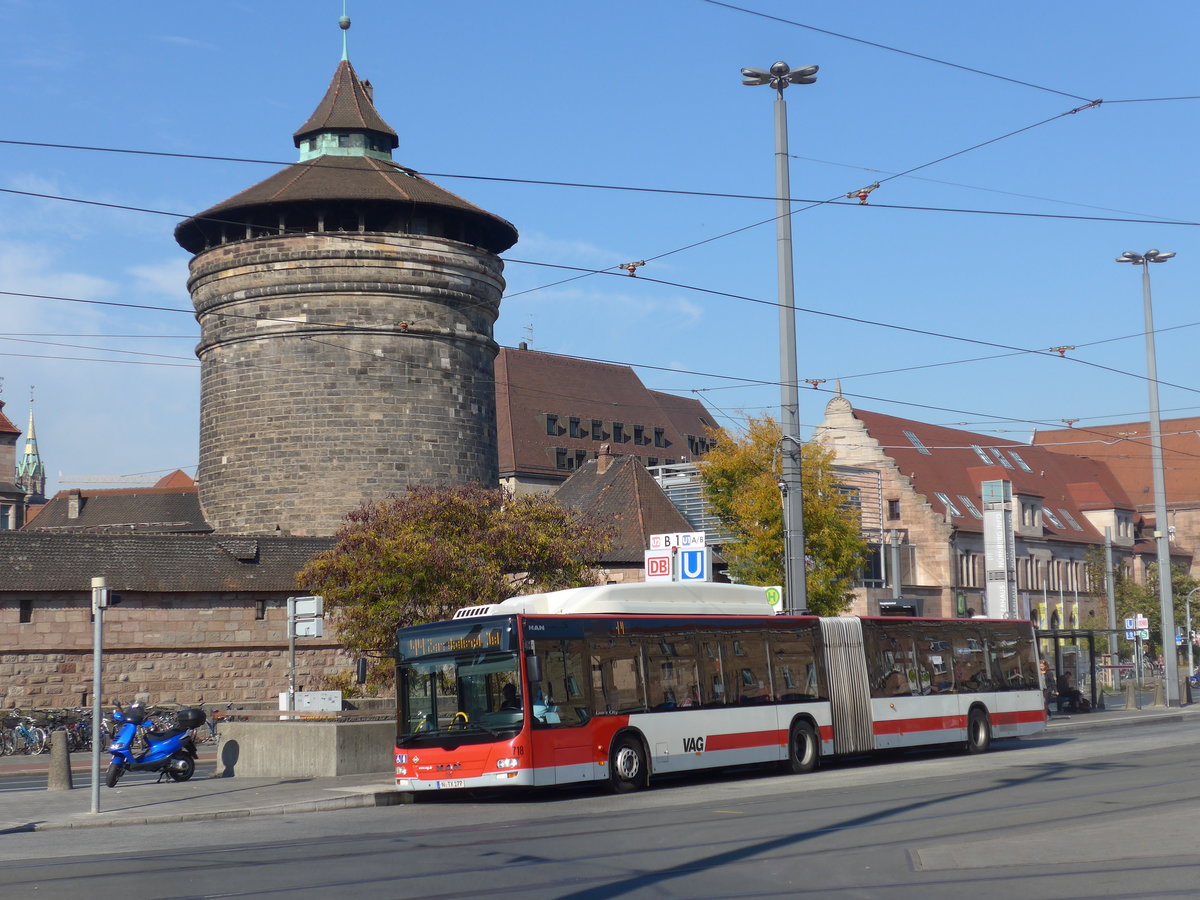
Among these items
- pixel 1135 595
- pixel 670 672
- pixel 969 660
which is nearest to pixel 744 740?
pixel 670 672

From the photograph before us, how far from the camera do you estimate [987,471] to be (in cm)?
7850

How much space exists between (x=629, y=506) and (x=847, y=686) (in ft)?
81.7

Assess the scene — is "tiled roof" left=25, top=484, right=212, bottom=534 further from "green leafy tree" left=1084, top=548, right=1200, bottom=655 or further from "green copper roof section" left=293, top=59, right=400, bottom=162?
"green leafy tree" left=1084, top=548, right=1200, bottom=655

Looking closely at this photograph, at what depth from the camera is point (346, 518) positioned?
33.8 meters

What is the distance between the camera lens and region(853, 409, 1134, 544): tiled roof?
74438 mm

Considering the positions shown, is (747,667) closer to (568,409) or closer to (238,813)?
(238,813)

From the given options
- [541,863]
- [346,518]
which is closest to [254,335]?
[346,518]

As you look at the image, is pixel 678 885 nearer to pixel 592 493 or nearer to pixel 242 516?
pixel 242 516

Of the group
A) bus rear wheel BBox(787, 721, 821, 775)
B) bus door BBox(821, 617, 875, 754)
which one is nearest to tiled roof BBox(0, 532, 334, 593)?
bus door BBox(821, 617, 875, 754)

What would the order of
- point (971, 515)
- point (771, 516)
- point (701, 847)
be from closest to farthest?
point (701, 847) → point (771, 516) → point (971, 515)

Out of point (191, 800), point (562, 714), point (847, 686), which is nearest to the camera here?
point (562, 714)

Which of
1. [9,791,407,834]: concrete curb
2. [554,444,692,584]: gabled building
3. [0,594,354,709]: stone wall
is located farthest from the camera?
[554,444,692,584]: gabled building

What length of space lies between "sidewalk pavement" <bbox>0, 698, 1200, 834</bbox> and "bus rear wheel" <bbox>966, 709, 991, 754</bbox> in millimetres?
9714

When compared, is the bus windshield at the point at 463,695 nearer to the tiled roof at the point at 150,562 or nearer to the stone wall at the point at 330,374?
the tiled roof at the point at 150,562
